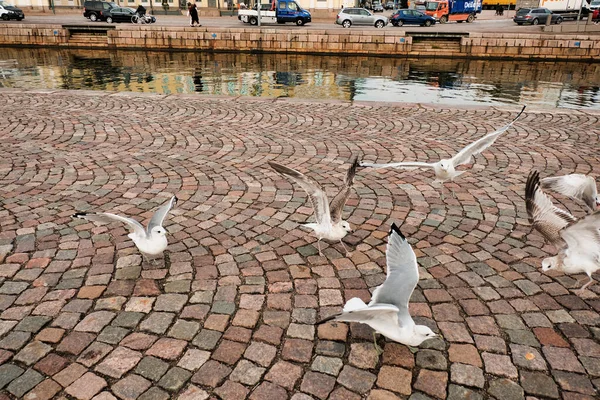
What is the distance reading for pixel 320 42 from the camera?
27.9m

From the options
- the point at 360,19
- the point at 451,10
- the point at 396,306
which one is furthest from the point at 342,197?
the point at 451,10

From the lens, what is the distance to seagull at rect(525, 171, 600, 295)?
340 cm

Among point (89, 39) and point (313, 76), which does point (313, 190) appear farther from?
point (89, 39)

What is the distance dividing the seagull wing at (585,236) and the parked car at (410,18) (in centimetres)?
3597

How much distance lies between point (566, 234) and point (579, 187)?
1181 millimetres

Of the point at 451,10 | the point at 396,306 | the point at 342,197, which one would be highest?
the point at 451,10

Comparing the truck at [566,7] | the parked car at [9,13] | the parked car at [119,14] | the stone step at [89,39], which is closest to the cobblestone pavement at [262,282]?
the stone step at [89,39]

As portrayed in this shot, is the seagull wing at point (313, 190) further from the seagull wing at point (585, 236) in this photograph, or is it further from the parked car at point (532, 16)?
the parked car at point (532, 16)

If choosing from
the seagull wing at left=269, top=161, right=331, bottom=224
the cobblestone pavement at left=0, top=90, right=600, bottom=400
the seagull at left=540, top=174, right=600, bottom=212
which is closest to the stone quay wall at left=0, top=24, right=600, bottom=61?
the cobblestone pavement at left=0, top=90, right=600, bottom=400

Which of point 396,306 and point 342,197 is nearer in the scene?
point 396,306

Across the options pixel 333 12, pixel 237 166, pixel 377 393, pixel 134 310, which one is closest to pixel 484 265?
pixel 377 393

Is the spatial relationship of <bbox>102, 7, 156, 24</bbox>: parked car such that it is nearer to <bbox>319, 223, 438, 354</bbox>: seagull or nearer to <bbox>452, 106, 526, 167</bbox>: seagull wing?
<bbox>452, 106, 526, 167</bbox>: seagull wing

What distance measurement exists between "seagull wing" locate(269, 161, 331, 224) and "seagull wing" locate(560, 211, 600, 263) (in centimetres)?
206

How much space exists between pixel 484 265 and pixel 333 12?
52.0 m
